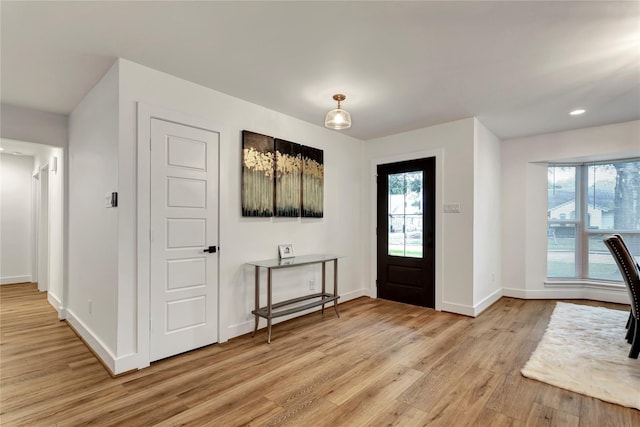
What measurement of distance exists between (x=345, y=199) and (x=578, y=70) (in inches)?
121

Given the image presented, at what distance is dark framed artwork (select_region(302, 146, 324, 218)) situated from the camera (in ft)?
13.8

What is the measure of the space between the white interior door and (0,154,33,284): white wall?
5.46 metres

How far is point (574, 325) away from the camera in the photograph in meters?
3.68

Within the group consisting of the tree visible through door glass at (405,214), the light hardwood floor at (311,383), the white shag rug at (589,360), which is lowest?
the light hardwood floor at (311,383)

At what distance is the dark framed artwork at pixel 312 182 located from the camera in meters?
4.19

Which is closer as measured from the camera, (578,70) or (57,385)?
(57,385)

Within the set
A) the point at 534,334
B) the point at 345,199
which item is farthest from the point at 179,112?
the point at 534,334

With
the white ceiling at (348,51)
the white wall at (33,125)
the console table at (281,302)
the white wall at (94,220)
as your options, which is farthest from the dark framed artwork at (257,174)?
the white wall at (33,125)

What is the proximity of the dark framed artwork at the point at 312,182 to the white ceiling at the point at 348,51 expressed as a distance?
72cm

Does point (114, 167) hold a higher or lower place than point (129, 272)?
higher

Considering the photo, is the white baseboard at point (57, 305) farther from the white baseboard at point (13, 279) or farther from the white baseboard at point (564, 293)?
the white baseboard at point (564, 293)

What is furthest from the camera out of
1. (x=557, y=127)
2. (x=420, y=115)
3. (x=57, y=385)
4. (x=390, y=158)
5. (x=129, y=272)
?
(x=390, y=158)

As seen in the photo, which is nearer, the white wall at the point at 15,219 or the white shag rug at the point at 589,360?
the white shag rug at the point at 589,360

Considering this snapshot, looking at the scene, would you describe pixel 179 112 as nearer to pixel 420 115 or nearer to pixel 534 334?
pixel 420 115
